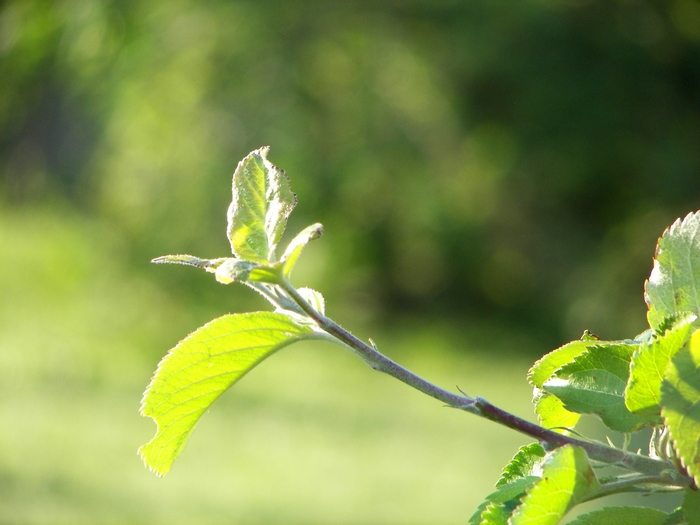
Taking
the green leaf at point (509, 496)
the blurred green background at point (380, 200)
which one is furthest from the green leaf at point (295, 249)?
the blurred green background at point (380, 200)

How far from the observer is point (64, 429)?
14.0 feet

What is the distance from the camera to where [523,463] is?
48 centimetres

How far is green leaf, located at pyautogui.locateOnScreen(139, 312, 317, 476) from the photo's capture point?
18.3 inches

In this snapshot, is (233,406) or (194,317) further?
(194,317)

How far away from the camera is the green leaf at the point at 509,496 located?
0.45 meters

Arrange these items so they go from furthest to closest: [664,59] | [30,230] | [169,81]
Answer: [30,230] < [169,81] < [664,59]

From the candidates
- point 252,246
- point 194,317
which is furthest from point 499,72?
point 252,246

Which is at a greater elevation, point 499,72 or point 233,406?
point 499,72

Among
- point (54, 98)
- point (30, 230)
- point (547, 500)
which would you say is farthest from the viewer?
point (30, 230)

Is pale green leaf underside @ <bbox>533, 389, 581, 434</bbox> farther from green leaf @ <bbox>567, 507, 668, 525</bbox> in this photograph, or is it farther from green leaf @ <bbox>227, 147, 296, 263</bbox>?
green leaf @ <bbox>227, 147, 296, 263</bbox>

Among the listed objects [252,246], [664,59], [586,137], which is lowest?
[252,246]

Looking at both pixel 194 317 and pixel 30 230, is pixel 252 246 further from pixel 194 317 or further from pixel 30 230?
pixel 30 230

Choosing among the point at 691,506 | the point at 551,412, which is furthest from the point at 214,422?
the point at 691,506

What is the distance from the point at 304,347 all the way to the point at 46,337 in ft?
5.33
